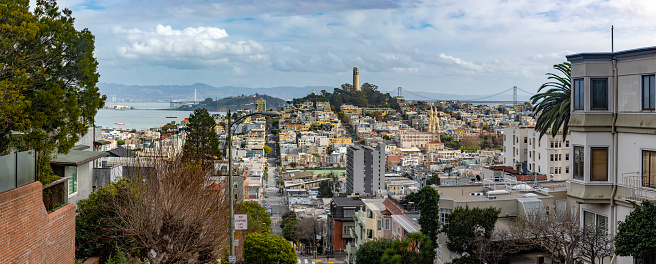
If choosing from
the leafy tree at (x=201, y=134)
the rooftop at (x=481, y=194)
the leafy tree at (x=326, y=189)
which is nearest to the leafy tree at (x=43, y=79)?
the rooftop at (x=481, y=194)

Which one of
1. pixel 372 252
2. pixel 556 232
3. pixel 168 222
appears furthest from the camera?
pixel 372 252

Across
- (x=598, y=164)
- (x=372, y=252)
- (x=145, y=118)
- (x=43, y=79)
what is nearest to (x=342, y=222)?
(x=372, y=252)

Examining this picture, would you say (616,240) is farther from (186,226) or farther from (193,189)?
(193,189)

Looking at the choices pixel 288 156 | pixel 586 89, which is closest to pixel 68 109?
pixel 586 89

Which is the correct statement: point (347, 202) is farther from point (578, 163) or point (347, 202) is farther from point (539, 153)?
point (578, 163)

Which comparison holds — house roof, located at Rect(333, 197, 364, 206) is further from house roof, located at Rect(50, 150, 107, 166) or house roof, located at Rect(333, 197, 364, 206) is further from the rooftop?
house roof, located at Rect(50, 150, 107, 166)

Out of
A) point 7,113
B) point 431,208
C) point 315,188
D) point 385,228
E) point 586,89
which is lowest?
point 315,188

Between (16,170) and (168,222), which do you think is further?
(168,222)
